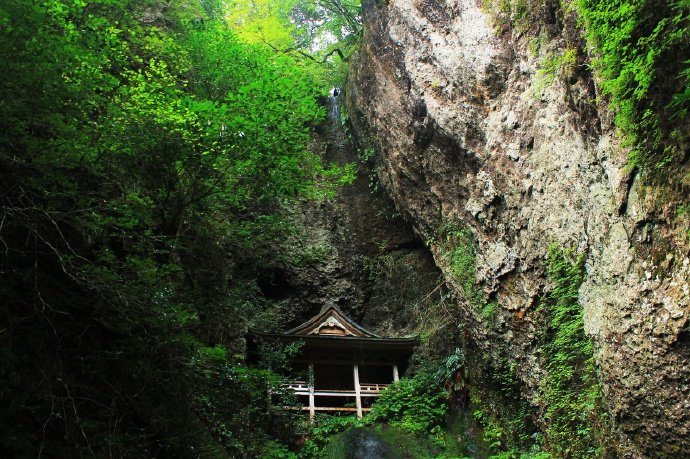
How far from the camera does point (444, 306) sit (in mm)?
13602

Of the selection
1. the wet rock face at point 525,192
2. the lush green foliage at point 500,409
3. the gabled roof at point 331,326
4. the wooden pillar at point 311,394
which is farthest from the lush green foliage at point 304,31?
the lush green foliage at point 500,409

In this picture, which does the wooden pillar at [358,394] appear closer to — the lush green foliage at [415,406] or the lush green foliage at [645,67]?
the lush green foliage at [415,406]

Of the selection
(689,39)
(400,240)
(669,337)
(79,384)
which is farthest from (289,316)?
(689,39)

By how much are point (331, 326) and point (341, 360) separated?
0.98 metres

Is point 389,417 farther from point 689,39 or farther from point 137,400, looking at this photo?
point 689,39

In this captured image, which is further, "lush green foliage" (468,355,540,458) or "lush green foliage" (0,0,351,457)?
"lush green foliage" (468,355,540,458)

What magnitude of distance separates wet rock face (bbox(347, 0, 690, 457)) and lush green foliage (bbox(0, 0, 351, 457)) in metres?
3.91

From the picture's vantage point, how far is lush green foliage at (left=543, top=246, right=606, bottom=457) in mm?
7312

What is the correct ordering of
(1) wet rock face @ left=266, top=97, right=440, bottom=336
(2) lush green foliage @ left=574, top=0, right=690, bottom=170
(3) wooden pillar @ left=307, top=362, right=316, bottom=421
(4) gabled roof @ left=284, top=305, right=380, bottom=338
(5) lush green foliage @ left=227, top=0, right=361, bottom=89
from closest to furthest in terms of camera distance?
(2) lush green foliage @ left=574, top=0, right=690, bottom=170 < (3) wooden pillar @ left=307, top=362, right=316, bottom=421 < (4) gabled roof @ left=284, top=305, right=380, bottom=338 < (1) wet rock face @ left=266, top=97, right=440, bottom=336 < (5) lush green foliage @ left=227, top=0, right=361, bottom=89

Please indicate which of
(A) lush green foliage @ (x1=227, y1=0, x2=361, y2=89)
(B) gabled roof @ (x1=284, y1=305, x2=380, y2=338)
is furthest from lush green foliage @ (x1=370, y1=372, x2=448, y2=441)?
(A) lush green foliage @ (x1=227, y1=0, x2=361, y2=89)

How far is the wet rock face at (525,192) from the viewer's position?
5.75 m

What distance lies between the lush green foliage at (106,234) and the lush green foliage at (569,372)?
467 centimetres

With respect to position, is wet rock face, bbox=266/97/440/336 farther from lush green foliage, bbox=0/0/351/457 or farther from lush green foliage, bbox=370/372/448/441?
lush green foliage, bbox=0/0/351/457

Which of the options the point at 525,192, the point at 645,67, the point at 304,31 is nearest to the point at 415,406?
the point at 525,192
